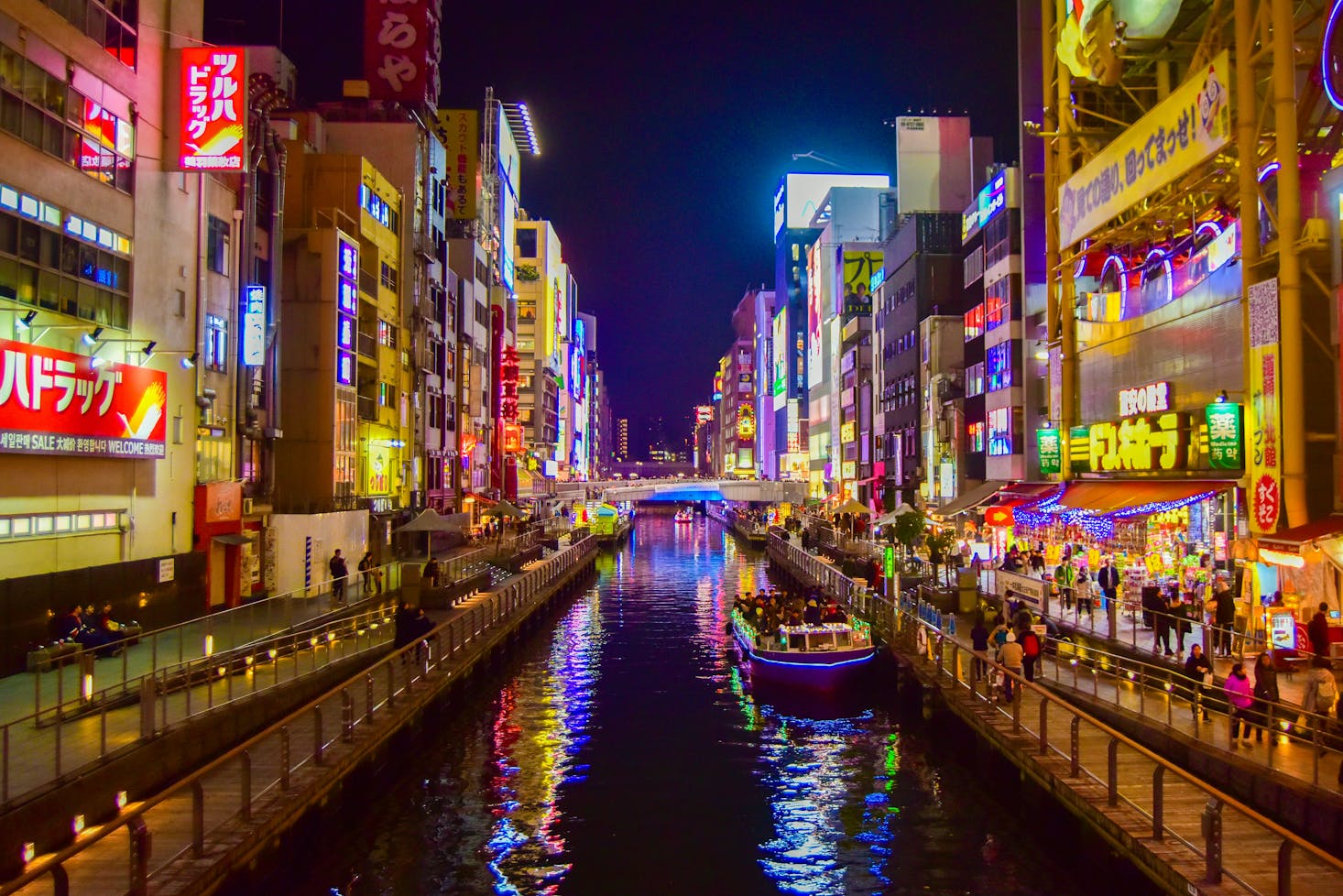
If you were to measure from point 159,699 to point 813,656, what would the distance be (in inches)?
685

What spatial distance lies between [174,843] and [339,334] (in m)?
35.1

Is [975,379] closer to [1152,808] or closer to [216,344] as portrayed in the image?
[216,344]

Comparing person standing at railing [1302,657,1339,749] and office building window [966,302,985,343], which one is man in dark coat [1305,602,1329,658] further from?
office building window [966,302,985,343]

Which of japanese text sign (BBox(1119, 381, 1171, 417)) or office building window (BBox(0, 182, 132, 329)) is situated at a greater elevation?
office building window (BBox(0, 182, 132, 329))

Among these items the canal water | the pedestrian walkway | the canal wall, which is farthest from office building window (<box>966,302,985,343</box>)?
the canal wall

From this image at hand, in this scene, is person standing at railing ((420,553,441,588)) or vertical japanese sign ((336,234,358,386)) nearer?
person standing at railing ((420,553,441,588))

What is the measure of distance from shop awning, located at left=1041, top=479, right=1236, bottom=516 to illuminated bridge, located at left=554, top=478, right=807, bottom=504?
85970mm

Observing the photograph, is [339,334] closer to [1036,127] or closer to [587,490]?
[1036,127]

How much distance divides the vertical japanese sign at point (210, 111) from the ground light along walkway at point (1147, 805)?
79.2 feet

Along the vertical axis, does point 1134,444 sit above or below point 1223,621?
above

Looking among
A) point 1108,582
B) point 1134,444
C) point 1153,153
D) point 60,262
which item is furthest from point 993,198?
point 60,262

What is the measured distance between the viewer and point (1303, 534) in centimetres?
2277

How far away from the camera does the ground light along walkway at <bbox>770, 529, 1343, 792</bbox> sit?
1533cm

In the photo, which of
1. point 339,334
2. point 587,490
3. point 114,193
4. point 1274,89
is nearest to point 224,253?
point 114,193
